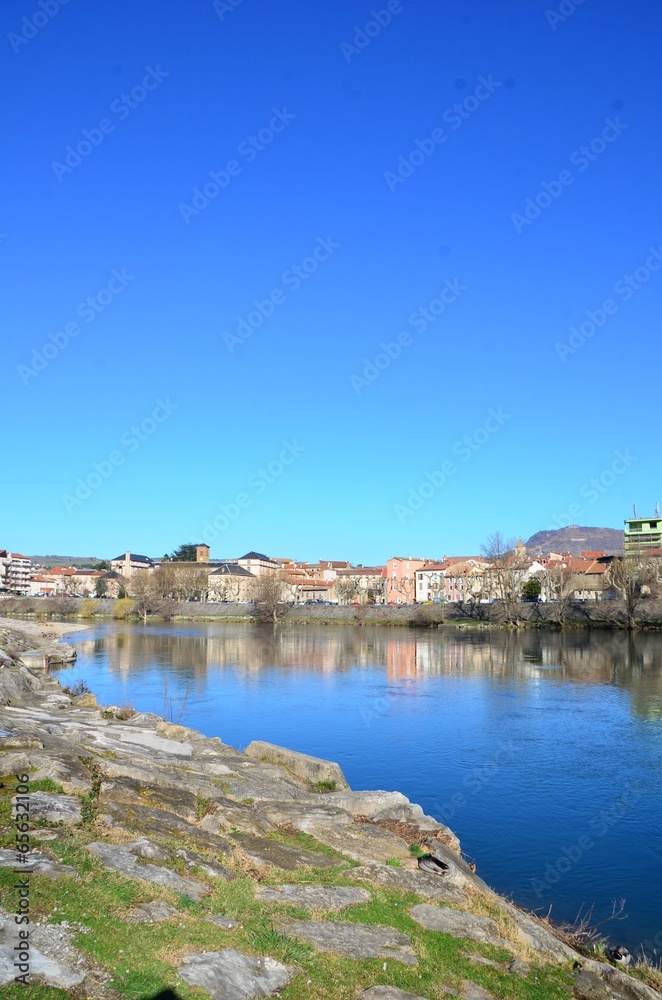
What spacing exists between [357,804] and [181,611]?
12031 cm

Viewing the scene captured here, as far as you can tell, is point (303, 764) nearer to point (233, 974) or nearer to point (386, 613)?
point (233, 974)

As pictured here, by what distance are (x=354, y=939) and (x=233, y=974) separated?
2.23m

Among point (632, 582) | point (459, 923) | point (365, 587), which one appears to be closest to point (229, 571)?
point (365, 587)

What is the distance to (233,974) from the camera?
337 inches

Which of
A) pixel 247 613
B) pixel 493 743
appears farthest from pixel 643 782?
pixel 247 613

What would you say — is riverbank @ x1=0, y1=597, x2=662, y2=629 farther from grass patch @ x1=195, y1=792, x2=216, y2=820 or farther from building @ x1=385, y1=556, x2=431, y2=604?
grass patch @ x1=195, y1=792, x2=216, y2=820

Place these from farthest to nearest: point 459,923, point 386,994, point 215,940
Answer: point 459,923 → point 215,940 → point 386,994

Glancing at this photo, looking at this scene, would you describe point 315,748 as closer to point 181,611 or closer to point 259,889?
point 259,889

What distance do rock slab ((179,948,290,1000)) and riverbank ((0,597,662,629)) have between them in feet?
300

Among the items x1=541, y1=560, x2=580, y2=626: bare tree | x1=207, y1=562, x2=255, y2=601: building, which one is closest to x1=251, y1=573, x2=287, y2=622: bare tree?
x1=207, y1=562, x2=255, y2=601: building

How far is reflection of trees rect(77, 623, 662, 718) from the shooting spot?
52.6 m

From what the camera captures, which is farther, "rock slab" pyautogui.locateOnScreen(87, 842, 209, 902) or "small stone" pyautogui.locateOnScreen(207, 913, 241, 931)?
"rock slab" pyautogui.locateOnScreen(87, 842, 209, 902)

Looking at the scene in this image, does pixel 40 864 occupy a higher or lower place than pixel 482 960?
higher

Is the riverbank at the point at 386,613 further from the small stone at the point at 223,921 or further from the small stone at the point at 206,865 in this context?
the small stone at the point at 223,921
